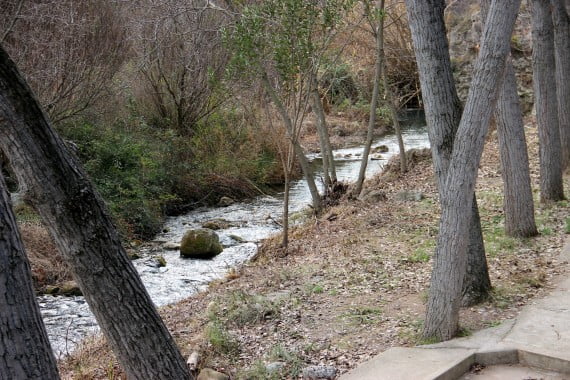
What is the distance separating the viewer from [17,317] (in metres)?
3.20

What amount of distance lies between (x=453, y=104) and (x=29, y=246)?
9.17 m

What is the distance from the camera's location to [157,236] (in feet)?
52.1

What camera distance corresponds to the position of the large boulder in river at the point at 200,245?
13.8m

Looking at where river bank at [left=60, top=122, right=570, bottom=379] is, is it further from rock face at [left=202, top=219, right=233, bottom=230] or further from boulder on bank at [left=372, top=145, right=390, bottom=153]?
boulder on bank at [left=372, top=145, right=390, bottom=153]

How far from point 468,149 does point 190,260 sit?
8.69 m

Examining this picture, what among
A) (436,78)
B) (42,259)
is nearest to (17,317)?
(436,78)

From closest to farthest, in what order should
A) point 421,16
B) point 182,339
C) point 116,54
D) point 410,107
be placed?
point 421,16
point 182,339
point 116,54
point 410,107

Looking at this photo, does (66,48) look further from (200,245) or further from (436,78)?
(436,78)

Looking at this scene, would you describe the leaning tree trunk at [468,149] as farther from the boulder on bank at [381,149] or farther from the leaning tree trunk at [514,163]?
the boulder on bank at [381,149]

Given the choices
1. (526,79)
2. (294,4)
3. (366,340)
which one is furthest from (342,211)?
(526,79)

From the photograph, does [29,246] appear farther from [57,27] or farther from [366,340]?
[366,340]

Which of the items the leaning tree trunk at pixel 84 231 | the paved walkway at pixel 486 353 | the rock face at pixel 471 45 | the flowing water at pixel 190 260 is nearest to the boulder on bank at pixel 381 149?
the flowing water at pixel 190 260

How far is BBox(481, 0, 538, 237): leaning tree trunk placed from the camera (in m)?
9.20

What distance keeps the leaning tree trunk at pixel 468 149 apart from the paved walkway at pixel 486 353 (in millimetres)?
476
